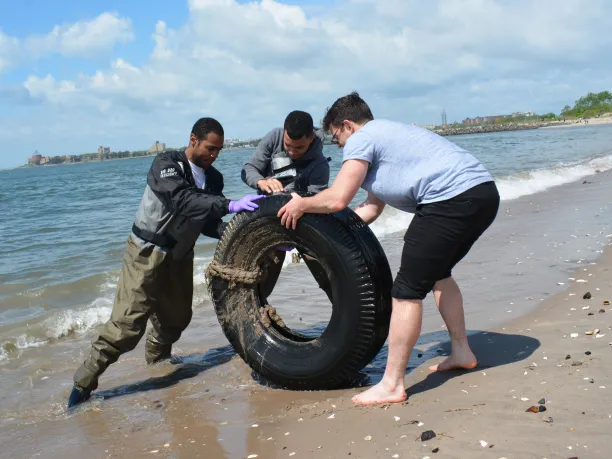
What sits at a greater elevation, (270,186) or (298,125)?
(298,125)

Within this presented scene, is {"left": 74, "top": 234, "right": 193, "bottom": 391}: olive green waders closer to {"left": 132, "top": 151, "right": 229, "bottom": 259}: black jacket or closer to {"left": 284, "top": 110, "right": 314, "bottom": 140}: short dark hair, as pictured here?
{"left": 132, "top": 151, "right": 229, "bottom": 259}: black jacket

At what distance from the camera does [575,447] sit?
9.36ft

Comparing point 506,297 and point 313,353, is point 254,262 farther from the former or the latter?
point 506,297

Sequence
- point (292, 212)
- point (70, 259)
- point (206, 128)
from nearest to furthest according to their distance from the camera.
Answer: point (292, 212) < point (206, 128) < point (70, 259)

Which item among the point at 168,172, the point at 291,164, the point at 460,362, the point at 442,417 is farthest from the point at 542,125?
the point at 442,417

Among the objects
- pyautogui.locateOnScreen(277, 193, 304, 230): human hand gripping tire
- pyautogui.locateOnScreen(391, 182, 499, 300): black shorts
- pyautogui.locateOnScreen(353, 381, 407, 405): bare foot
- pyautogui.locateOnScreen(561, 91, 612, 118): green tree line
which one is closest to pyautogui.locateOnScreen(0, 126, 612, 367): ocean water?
pyautogui.locateOnScreen(277, 193, 304, 230): human hand gripping tire

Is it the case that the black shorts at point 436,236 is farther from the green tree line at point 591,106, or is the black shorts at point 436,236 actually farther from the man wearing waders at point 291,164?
the green tree line at point 591,106

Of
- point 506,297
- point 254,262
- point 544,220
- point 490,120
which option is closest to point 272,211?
point 254,262

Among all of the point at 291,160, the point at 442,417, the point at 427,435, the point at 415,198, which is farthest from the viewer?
the point at 291,160

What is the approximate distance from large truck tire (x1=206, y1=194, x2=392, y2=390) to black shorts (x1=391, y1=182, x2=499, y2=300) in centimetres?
31

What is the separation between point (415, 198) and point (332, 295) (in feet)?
2.85

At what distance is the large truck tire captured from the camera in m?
4.05

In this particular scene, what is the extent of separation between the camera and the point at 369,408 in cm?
373

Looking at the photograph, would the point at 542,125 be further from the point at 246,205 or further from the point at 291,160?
the point at 246,205
